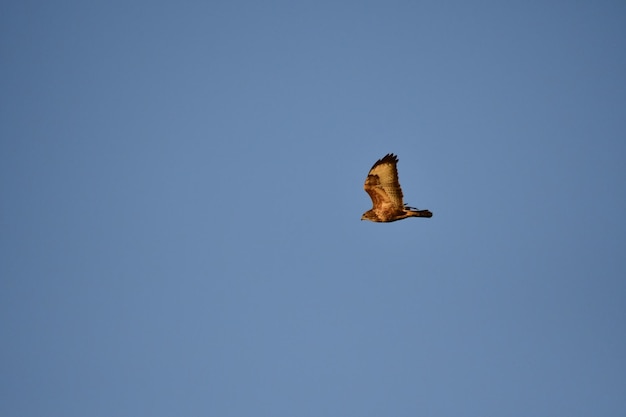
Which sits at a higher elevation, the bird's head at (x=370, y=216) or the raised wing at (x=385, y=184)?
the raised wing at (x=385, y=184)

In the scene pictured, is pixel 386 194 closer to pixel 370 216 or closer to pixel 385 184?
pixel 385 184

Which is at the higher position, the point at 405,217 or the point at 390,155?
the point at 390,155

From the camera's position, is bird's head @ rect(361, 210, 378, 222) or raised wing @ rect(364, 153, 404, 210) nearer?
raised wing @ rect(364, 153, 404, 210)

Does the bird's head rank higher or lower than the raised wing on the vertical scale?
lower

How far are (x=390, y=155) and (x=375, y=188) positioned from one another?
1517 millimetres

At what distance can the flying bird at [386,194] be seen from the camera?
23.9m

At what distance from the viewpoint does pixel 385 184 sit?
24219 mm

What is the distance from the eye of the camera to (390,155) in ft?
77.4

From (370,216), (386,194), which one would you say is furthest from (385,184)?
(370,216)

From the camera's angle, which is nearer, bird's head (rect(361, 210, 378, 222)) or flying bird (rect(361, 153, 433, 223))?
flying bird (rect(361, 153, 433, 223))

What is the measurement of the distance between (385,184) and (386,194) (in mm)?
463

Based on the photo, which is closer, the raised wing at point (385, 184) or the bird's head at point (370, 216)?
the raised wing at point (385, 184)

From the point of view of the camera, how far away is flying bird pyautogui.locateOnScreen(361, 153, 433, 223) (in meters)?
23.9

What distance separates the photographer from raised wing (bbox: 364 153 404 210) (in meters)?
23.8
